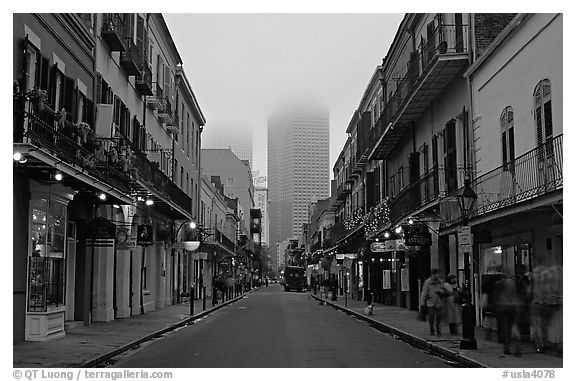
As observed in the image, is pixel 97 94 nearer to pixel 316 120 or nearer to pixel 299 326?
pixel 316 120

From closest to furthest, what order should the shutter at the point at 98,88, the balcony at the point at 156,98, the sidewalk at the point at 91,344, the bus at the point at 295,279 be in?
the sidewalk at the point at 91,344, the shutter at the point at 98,88, the balcony at the point at 156,98, the bus at the point at 295,279

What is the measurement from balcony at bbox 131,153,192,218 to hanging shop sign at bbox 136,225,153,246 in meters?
1.17

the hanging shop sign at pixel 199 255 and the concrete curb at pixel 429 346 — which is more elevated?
the hanging shop sign at pixel 199 255

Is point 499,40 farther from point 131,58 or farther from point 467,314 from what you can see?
point 131,58

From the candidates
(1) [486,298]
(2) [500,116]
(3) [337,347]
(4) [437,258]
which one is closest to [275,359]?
(3) [337,347]

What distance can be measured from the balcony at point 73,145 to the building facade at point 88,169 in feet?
0.11

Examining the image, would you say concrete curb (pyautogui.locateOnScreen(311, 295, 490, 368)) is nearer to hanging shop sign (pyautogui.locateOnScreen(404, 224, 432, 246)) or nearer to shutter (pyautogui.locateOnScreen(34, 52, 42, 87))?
hanging shop sign (pyautogui.locateOnScreen(404, 224, 432, 246))

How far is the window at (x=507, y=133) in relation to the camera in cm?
1747

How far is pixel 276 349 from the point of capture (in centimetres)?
1530

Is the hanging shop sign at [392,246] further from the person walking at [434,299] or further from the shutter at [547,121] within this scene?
the shutter at [547,121]

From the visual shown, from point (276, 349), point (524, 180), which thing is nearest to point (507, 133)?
point (524, 180)

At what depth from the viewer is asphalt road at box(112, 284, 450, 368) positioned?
13039 mm

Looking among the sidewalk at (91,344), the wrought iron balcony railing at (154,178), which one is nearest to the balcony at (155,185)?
the wrought iron balcony railing at (154,178)
